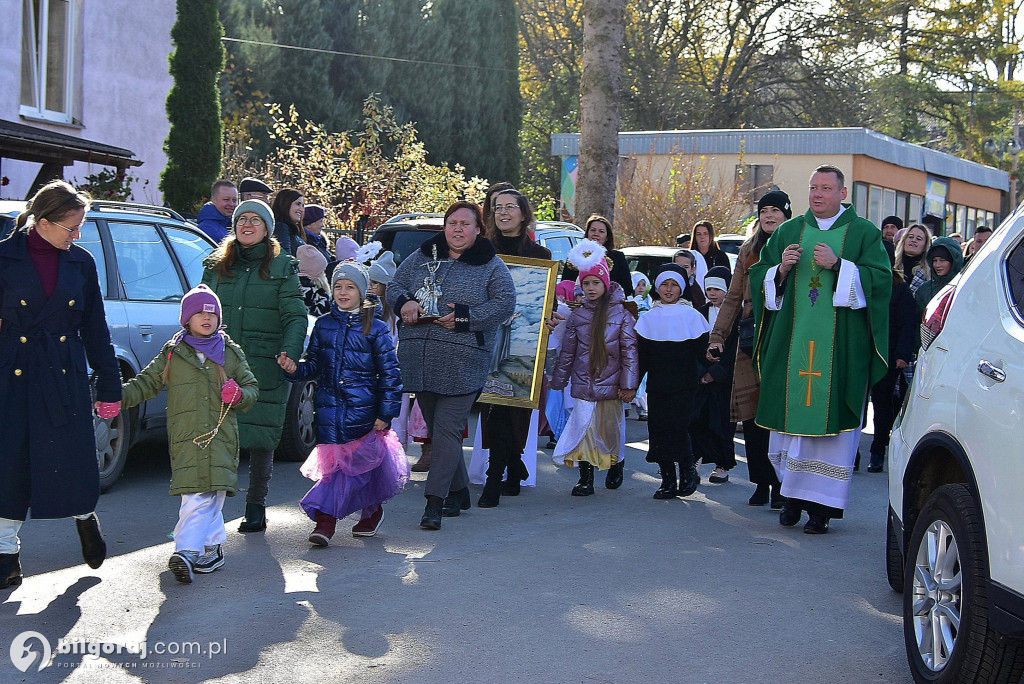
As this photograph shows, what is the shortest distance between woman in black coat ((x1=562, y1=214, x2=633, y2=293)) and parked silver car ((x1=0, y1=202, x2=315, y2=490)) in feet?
8.98

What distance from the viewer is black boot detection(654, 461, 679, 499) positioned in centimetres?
892

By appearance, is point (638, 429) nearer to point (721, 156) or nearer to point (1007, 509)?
point (1007, 509)

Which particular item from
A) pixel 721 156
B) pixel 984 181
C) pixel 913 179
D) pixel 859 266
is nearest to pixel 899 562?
pixel 859 266

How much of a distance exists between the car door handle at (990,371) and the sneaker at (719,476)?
534 cm

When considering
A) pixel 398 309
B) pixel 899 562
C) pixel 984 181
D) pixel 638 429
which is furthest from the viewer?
pixel 984 181

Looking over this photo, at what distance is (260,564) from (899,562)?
331 centimetres

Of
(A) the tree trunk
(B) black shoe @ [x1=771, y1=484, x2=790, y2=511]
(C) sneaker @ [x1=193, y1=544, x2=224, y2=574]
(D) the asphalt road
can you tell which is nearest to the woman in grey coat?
(D) the asphalt road

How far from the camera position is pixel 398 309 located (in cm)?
770

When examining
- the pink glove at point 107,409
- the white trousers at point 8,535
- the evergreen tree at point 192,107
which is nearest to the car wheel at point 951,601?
the pink glove at point 107,409

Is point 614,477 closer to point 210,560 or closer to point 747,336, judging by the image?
point 747,336

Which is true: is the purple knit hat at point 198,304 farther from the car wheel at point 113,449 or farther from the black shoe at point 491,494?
the black shoe at point 491,494

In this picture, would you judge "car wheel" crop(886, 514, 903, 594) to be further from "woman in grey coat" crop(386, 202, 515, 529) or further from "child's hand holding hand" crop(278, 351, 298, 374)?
"child's hand holding hand" crop(278, 351, 298, 374)

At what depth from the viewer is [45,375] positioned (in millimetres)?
5824

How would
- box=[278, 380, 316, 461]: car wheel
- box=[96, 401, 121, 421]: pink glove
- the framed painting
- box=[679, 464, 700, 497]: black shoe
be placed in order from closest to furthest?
box=[96, 401, 121, 421]: pink glove → the framed painting → box=[679, 464, 700, 497]: black shoe → box=[278, 380, 316, 461]: car wheel
